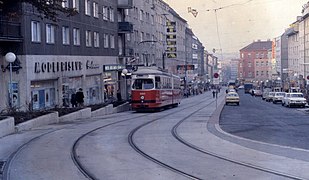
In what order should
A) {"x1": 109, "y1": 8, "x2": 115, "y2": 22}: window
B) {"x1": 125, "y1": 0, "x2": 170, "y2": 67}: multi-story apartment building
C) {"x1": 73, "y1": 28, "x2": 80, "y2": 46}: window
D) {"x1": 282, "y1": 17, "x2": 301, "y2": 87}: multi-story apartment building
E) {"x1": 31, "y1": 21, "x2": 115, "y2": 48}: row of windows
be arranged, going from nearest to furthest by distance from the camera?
{"x1": 31, "y1": 21, "x2": 115, "y2": 48}: row of windows → {"x1": 73, "y1": 28, "x2": 80, "y2": 46}: window → {"x1": 109, "y1": 8, "x2": 115, "y2": 22}: window → {"x1": 125, "y1": 0, "x2": 170, "y2": 67}: multi-story apartment building → {"x1": 282, "y1": 17, "x2": 301, "y2": 87}: multi-story apartment building

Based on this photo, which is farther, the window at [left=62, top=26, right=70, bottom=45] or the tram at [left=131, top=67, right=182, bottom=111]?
the window at [left=62, top=26, right=70, bottom=45]

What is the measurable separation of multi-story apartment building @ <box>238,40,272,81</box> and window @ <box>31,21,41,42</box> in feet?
435

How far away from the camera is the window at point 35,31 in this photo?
36844 millimetres

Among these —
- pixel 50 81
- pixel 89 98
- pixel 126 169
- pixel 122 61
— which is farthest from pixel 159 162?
pixel 122 61

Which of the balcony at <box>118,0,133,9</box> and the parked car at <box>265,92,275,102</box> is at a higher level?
the balcony at <box>118,0,133,9</box>

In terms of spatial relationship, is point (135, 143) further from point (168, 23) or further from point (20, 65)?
point (168, 23)

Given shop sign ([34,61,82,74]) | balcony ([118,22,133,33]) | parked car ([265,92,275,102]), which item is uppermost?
balcony ([118,22,133,33])

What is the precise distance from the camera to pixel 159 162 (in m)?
13.7

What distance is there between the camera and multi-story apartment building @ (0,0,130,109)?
116ft

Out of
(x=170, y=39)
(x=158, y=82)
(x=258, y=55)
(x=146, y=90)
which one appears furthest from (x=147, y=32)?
(x=258, y=55)

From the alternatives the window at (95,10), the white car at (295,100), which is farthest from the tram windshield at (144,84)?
the white car at (295,100)

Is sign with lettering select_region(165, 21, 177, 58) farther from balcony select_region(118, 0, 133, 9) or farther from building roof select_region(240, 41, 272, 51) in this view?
building roof select_region(240, 41, 272, 51)

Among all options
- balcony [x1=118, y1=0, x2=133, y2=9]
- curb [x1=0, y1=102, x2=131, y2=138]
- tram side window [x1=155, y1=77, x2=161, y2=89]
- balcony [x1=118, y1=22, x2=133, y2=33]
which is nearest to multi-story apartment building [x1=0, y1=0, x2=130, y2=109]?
balcony [x1=118, y1=0, x2=133, y2=9]

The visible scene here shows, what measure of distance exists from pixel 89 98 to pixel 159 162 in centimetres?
3771
